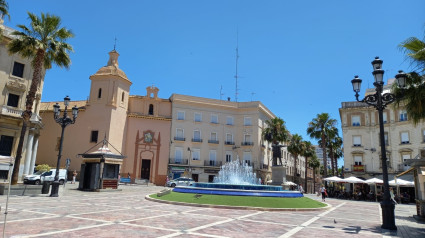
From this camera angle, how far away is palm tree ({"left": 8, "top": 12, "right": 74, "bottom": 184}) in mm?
18594

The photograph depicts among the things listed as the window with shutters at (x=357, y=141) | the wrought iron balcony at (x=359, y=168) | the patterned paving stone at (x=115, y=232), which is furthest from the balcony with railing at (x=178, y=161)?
the patterned paving stone at (x=115, y=232)

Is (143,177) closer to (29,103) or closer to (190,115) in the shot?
(190,115)

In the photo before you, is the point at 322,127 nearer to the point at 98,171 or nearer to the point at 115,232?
the point at 98,171

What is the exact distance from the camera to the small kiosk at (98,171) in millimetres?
22781

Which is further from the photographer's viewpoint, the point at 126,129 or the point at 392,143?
the point at 126,129

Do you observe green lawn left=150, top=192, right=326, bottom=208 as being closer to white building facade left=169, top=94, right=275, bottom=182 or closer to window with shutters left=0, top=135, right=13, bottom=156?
window with shutters left=0, top=135, right=13, bottom=156

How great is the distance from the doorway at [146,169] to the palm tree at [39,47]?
2478 centimetres

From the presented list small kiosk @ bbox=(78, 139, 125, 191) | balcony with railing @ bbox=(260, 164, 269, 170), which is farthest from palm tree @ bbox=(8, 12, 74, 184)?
balcony with railing @ bbox=(260, 164, 269, 170)

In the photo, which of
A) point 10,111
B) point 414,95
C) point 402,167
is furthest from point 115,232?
point 402,167

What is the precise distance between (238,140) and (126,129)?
1725 centimetres

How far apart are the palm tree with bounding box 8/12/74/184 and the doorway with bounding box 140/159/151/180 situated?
24779 mm

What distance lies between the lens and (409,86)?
1137cm

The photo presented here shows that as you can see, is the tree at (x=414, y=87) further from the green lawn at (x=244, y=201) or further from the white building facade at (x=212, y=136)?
the white building facade at (x=212, y=136)

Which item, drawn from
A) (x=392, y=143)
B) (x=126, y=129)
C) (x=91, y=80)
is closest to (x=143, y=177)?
(x=126, y=129)
